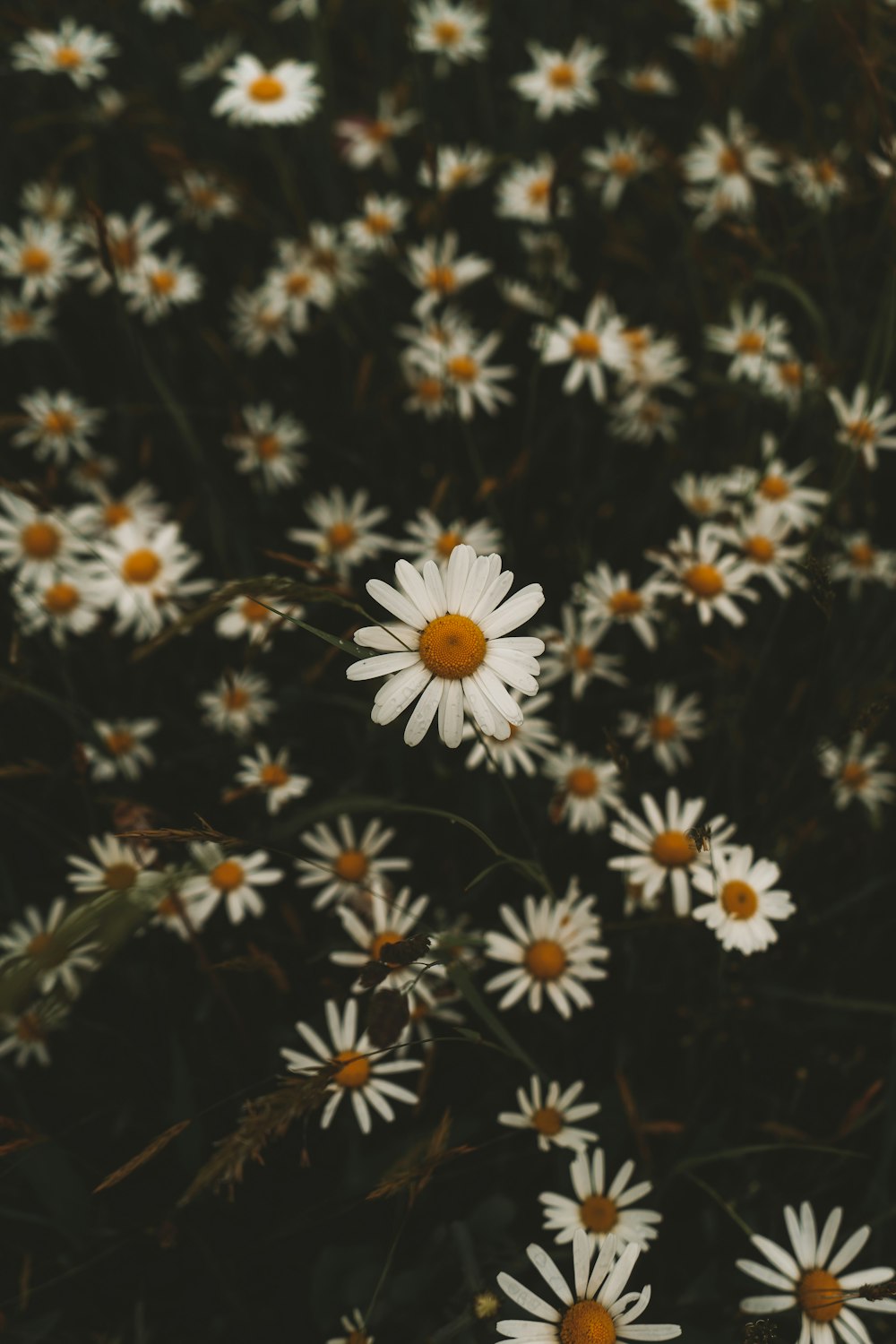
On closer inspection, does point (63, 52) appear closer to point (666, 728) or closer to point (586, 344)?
point (586, 344)

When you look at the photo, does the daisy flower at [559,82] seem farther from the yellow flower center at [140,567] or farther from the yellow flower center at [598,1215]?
the yellow flower center at [598,1215]

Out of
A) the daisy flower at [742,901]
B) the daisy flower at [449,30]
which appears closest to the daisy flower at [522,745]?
the daisy flower at [742,901]

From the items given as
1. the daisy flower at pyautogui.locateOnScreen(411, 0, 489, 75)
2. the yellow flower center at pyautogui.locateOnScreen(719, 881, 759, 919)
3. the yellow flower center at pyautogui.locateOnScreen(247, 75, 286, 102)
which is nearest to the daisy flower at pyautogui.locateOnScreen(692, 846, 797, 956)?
the yellow flower center at pyautogui.locateOnScreen(719, 881, 759, 919)

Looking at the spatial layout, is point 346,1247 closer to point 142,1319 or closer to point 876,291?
point 142,1319

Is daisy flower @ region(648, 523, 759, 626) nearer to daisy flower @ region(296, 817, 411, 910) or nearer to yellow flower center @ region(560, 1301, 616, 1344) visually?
daisy flower @ region(296, 817, 411, 910)

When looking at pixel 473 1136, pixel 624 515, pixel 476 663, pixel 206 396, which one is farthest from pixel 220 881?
pixel 206 396

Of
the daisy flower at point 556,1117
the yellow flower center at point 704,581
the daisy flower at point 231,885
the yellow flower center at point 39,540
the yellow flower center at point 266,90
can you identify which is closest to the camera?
the daisy flower at point 556,1117
